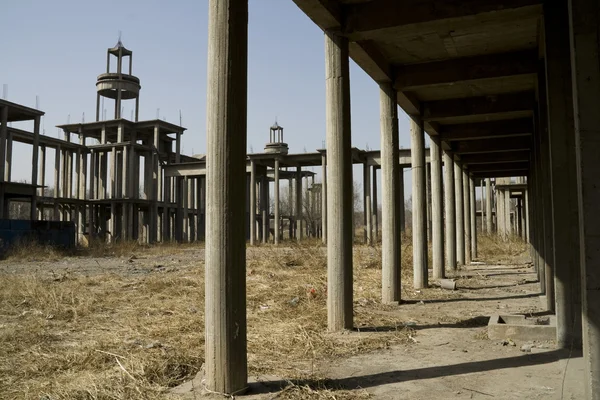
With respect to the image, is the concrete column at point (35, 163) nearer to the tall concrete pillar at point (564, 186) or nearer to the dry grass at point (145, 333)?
the dry grass at point (145, 333)

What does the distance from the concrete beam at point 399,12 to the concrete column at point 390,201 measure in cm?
265

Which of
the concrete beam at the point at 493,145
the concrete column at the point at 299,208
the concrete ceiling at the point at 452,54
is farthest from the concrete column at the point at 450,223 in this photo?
the concrete column at the point at 299,208

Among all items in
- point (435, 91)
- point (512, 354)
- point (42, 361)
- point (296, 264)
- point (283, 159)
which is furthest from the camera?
point (283, 159)

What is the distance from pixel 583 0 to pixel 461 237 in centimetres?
1660

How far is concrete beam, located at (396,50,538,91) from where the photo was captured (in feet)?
32.0

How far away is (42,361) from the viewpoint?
Answer: 5801 mm

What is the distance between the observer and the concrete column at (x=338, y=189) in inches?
292

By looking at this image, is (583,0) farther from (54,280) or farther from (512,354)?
(54,280)

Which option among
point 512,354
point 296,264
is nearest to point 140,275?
point 296,264

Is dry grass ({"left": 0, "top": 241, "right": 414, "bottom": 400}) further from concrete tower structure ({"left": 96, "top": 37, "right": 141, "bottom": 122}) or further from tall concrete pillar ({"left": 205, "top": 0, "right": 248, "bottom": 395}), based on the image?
concrete tower structure ({"left": 96, "top": 37, "right": 141, "bottom": 122})

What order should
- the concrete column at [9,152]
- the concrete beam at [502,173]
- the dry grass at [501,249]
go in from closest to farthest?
the concrete beam at [502,173], the dry grass at [501,249], the concrete column at [9,152]

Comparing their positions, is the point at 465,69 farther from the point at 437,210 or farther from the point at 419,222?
the point at 437,210

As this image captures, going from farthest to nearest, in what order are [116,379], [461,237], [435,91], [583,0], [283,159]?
1. [283,159]
2. [461,237]
3. [435,91]
4. [116,379]
5. [583,0]

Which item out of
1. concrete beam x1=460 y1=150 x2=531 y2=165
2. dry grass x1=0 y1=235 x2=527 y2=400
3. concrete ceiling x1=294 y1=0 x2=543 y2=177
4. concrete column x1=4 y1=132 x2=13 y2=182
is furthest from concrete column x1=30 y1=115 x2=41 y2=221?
concrete ceiling x1=294 y1=0 x2=543 y2=177
